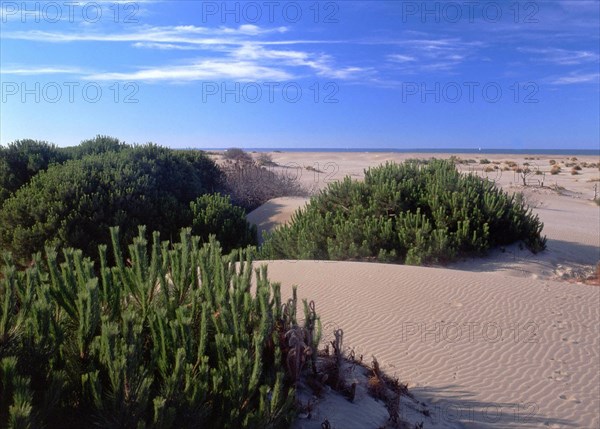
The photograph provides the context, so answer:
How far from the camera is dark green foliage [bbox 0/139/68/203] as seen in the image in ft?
41.6

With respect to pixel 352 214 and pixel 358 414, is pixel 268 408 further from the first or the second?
pixel 352 214

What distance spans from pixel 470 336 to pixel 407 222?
15.4 feet

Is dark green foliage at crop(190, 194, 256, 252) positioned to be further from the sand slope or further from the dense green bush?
the dense green bush

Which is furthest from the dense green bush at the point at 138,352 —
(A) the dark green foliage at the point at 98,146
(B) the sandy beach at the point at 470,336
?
(A) the dark green foliage at the point at 98,146

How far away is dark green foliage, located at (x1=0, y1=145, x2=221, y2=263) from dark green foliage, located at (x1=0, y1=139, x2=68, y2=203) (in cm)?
73

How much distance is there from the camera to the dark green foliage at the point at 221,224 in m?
12.2

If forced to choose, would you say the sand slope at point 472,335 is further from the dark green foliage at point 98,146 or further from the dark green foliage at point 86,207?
the dark green foliage at point 98,146

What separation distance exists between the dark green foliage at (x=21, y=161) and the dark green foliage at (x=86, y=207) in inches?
28.8

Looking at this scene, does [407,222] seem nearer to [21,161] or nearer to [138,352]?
[138,352]

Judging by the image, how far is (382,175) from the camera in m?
12.3

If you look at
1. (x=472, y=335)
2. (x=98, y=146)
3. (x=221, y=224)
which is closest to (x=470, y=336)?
(x=472, y=335)

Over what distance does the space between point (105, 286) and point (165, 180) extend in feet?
37.1

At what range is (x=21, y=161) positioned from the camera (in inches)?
529

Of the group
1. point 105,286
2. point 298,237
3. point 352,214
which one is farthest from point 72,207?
point 105,286
